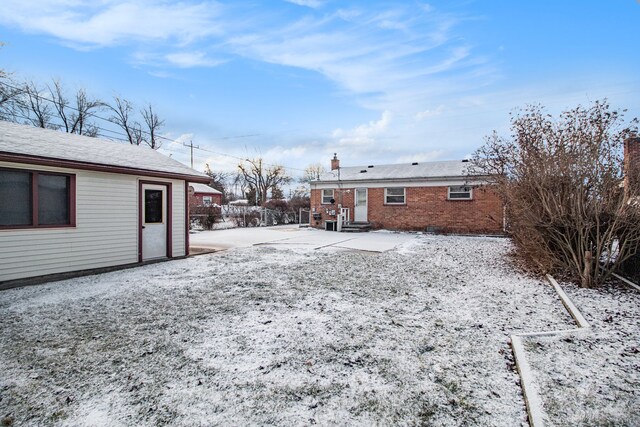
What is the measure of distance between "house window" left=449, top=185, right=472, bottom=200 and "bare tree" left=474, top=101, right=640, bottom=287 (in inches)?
379

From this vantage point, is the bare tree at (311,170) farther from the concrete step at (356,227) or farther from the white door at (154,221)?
the white door at (154,221)

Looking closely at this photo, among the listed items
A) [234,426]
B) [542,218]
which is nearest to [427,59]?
[542,218]

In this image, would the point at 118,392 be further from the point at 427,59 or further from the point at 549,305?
the point at 427,59

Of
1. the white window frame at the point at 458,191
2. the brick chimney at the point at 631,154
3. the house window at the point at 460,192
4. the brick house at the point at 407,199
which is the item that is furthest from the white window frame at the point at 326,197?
the brick chimney at the point at 631,154

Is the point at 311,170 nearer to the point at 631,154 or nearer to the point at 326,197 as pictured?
the point at 326,197

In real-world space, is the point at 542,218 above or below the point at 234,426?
above

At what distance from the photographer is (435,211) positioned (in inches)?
666

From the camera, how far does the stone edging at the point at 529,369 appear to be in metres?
2.23

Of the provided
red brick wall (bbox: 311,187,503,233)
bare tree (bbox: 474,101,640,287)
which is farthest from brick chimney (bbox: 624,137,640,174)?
red brick wall (bbox: 311,187,503,233)

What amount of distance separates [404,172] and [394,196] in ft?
5.18

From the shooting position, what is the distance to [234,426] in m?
2.21

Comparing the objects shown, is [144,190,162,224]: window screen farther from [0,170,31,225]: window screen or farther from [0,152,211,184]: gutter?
[0,170,31,225]: window screen

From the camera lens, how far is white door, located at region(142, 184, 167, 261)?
854cm

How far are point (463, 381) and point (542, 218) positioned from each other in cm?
473
